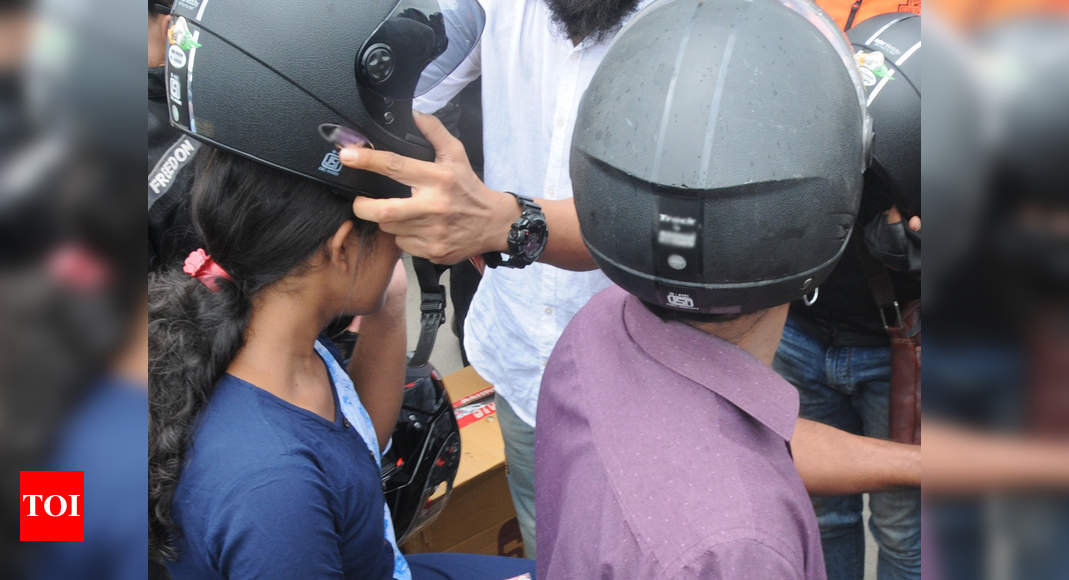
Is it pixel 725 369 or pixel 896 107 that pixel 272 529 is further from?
pixel 896 107

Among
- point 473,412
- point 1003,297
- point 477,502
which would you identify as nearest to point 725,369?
point 1003,297

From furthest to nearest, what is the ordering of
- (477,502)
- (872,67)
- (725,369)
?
1. (477,502)
2. (872,67)
3. (725,369)

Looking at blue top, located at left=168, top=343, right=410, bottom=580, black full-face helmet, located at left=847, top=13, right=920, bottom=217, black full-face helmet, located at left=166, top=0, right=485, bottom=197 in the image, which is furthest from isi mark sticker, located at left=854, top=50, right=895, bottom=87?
blue top, located at left=168, top=343, right=410, bottom=580

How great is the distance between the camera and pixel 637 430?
50.4 inches

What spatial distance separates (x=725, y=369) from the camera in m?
1.35

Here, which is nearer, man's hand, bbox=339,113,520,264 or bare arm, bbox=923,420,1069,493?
bare arm, bbox=923,420,1069,493

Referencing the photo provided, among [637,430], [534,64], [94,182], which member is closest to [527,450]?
[534,64]

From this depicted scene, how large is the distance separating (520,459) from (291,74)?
Result: 1.61 meters

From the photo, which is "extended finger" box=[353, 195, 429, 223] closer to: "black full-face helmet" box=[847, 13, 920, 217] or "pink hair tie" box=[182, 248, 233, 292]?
"pink hair tie" box=[182, 248, 233, 292]

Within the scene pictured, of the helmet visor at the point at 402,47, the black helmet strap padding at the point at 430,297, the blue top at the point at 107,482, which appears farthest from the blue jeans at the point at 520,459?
the blue top at the point at 107,482

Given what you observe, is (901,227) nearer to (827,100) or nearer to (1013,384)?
(827,100)

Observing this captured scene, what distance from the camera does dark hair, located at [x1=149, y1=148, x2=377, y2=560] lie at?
1.67 metres

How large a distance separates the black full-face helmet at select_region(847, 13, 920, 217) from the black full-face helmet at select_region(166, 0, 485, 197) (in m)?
1.14

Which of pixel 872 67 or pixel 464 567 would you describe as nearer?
pixel 872 67
